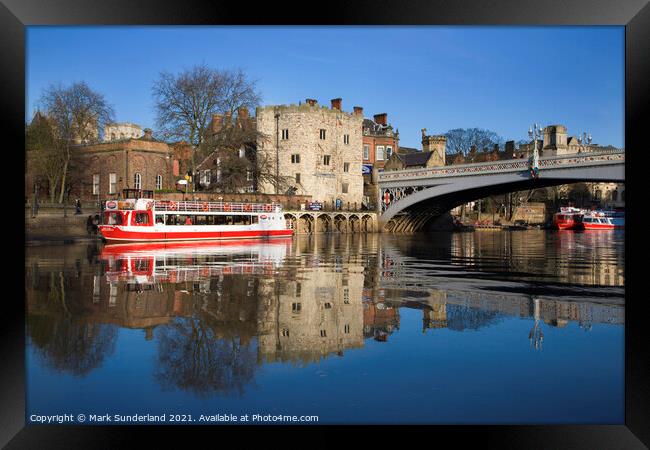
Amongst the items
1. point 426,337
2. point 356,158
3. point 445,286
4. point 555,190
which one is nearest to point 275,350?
point 426,337

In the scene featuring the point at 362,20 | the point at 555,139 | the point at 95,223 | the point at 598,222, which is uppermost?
the point at 555,139

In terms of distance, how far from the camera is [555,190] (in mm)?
86250

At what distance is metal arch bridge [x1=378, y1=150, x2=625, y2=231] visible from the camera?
43.2m

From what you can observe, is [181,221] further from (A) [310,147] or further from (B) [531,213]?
(B) [531,213]

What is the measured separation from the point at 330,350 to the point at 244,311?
2.92 m

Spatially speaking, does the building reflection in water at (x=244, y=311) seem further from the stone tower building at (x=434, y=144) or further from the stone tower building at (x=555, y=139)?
the stone tower building at (x=555, y=139)

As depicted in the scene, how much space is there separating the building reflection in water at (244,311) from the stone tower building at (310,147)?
40972 mm

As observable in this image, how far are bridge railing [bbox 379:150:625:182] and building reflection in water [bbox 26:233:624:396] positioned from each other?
2859 centimetres

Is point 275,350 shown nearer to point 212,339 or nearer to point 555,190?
point 212,339

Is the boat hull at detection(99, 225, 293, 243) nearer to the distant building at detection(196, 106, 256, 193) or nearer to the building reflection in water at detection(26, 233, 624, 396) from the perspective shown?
the distant building at detection(196, 106, 256, 193)

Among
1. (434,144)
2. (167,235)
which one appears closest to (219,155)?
(167,235)

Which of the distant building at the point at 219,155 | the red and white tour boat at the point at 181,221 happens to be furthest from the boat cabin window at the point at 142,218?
the distant building at the point at 219,155

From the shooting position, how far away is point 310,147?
5853 centimetres

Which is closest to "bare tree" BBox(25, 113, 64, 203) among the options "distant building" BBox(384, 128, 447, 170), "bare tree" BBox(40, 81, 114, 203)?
"bare tree" BBox(40, 81, 114, 203)
